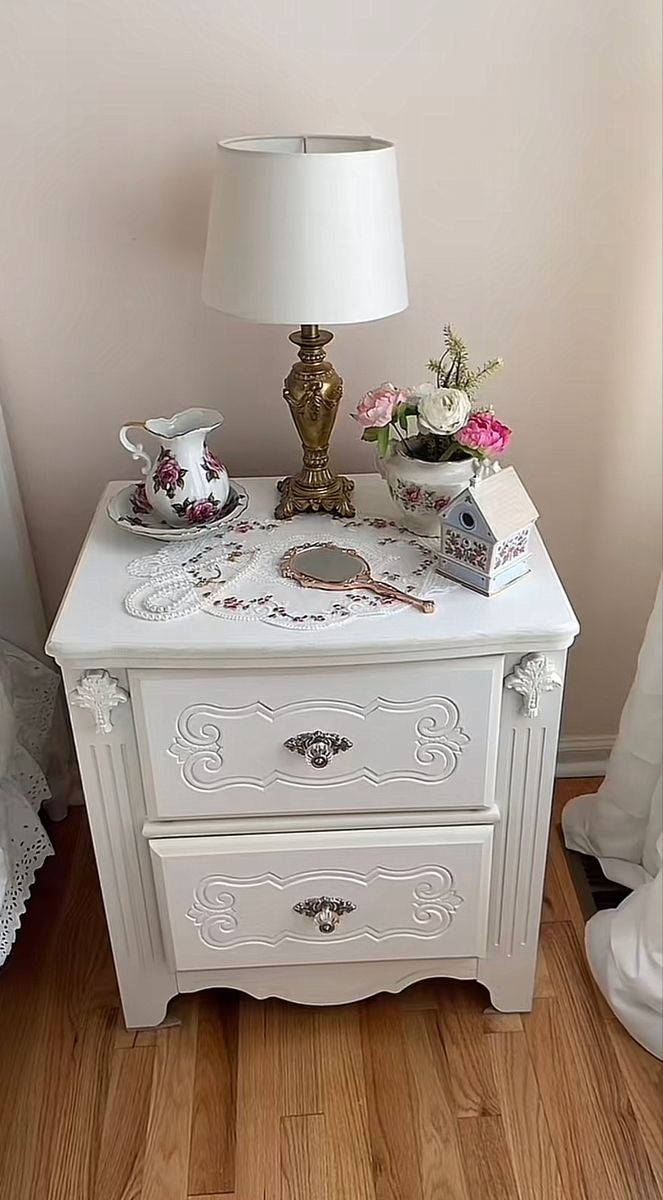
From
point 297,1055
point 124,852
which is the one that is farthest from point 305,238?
point 297,1055

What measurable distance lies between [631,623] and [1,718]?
1003 millimetres

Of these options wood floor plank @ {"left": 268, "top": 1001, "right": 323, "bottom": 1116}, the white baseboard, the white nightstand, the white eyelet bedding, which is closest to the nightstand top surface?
the white nightstand

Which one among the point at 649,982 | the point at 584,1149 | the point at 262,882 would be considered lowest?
the point at 584,1149

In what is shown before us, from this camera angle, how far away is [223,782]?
1.29 m

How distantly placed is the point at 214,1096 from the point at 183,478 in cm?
80

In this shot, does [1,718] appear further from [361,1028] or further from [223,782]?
[361,1028]

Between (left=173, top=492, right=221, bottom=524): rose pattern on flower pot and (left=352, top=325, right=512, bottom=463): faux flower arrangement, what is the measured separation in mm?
212

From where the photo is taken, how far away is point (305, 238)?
121 cm

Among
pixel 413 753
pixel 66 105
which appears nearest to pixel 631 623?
pixel 413 753

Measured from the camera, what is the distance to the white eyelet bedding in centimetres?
146

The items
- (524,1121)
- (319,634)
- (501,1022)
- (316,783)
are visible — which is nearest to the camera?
(319,634)

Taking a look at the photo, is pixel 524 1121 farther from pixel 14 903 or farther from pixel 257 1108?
pixel 14 903

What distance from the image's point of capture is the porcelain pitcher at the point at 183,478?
4.47ft

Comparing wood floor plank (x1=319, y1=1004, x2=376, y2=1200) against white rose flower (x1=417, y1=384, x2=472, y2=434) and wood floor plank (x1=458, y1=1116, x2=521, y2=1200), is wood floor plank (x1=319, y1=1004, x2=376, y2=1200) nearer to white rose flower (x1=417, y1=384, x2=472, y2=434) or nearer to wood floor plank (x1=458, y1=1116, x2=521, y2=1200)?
wood floor plank (x1=458, y1=1116, x2=521, y2=1200)
